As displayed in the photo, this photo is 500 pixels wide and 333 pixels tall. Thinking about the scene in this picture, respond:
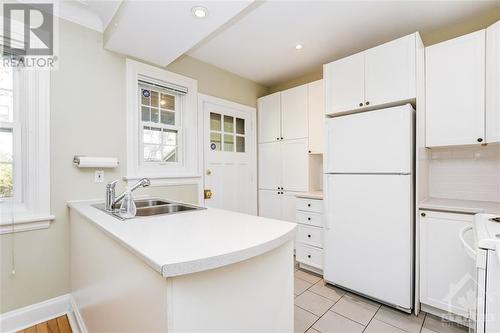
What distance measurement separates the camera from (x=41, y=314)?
71.1 inches

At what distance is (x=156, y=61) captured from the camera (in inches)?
93.5

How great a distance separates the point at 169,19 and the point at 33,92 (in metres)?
1.20

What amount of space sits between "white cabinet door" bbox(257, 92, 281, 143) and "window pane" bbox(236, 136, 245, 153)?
285 mm

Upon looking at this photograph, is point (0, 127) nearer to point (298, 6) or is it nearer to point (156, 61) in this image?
point (156, 61)

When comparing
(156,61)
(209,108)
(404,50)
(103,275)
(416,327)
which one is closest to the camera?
(103,275)

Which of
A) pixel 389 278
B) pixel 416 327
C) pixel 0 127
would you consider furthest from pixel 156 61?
pixel 416 327

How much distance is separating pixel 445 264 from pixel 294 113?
2180mm

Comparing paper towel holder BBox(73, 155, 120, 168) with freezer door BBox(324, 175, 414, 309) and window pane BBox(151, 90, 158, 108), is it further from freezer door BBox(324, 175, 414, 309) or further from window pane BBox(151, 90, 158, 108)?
freezer door BBox(324, 175, 414, 309)

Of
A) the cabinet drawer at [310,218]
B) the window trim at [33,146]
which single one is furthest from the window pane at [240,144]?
the window trim at [33,146]

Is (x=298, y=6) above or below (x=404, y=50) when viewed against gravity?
above

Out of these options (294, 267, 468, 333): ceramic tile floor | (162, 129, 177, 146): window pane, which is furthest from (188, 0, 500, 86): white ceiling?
(294, 267, 468, 333): ceramic tile floor

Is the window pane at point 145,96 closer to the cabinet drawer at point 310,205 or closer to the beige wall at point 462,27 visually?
the cabinet drawer at point 310,205

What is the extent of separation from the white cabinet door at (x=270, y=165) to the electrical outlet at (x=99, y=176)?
6.86ft

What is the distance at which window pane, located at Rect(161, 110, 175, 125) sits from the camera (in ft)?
8.59
